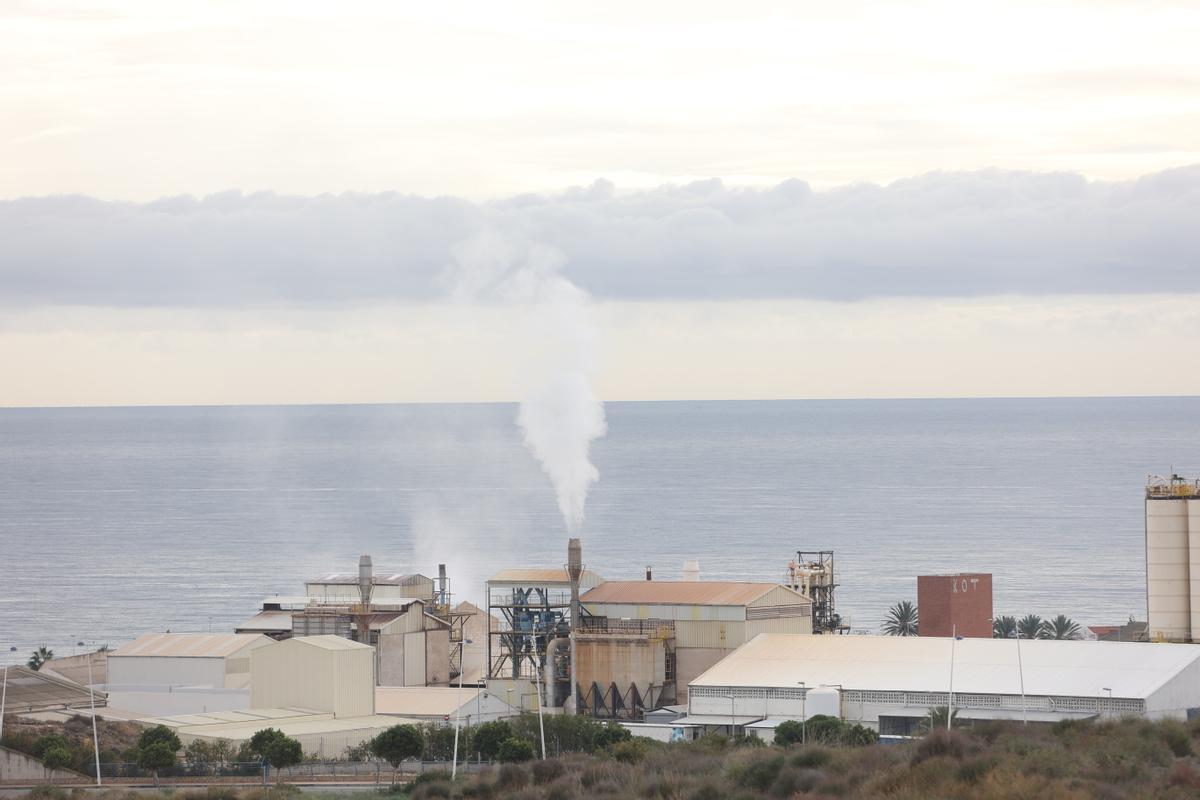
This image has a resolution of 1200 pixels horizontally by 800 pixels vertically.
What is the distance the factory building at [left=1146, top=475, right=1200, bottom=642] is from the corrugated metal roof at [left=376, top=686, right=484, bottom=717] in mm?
24378

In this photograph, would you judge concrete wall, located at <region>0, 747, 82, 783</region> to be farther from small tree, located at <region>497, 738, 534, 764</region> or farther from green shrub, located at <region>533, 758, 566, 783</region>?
green shrub, located at <region>533, 758, 566, 783</region>

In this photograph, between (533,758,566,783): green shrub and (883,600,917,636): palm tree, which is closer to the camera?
(533,758,566,783): green shrub

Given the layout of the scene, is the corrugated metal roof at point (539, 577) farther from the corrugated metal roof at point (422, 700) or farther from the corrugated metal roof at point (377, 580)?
the corrugated metal roof at point (377, 580)

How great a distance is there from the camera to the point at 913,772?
96.0ft

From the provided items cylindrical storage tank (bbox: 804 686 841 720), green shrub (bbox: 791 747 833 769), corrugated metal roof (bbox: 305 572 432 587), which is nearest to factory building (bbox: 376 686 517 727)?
cylindrical storage tank (bbox: 804 686 841 720)

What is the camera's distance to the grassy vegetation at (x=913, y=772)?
2794cm

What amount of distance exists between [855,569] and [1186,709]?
9226 cm

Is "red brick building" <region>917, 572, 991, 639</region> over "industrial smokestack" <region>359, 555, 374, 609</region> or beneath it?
beneath

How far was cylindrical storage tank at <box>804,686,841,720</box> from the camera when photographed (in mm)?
51531

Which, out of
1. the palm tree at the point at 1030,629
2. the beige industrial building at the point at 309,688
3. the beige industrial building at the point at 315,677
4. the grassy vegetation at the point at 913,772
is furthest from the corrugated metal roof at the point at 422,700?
the palm tree at the point at 1030,629

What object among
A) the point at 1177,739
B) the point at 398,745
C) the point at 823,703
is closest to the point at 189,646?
the point at 398,745

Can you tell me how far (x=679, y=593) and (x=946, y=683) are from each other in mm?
12328

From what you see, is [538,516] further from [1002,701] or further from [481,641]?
[1002,701]

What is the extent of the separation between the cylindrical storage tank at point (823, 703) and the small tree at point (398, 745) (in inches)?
446
